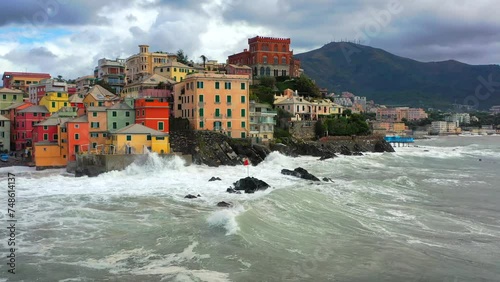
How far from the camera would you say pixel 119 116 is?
44.9m

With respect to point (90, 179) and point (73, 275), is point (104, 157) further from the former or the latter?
point (73, 275)

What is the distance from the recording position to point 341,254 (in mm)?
17016

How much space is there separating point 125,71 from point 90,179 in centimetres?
5700

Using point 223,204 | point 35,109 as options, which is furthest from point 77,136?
point 223,204

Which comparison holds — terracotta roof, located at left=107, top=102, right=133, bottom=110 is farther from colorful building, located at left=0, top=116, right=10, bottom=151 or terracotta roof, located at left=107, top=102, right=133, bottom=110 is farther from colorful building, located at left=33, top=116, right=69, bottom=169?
colorful building, located at left=0, top=116, right=10, bottom=151

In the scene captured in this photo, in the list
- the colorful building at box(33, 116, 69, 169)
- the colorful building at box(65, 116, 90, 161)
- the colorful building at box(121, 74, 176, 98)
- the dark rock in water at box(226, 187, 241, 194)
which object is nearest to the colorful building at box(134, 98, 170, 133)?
the colorful building at box(65, 116, 90, 161)

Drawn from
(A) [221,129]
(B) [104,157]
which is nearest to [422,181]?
(A) [221,129]

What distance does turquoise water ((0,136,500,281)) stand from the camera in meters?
15.3

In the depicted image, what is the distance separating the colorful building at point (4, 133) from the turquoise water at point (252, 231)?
21.1 metres

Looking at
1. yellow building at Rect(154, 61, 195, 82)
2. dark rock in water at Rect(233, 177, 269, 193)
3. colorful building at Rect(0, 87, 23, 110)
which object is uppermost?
yellow building at Rect(154, 61, 195, 82)

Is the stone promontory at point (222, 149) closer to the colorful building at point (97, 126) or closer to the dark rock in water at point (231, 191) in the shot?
the colorful building at point (97, 126)

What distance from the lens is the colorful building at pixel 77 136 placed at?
41031 millimetres

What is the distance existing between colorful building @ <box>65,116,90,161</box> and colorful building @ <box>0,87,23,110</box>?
26.5m

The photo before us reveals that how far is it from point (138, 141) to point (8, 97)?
3451cm
